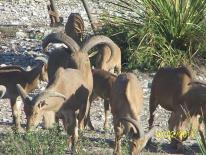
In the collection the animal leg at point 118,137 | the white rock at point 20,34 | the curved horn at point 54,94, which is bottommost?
the animal leg at point 118,137

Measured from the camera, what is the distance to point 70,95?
12.5m

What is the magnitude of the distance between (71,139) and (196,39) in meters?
7.45

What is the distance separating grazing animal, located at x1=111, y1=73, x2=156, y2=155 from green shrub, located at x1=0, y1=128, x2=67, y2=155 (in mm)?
1088

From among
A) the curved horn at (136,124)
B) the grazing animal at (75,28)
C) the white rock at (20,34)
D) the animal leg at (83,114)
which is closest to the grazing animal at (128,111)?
the curved horn at (136,124)

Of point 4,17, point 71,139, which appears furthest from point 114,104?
point 4,17

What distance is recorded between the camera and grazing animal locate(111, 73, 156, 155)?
11.2 metres

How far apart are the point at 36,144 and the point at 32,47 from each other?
10916 millimetres

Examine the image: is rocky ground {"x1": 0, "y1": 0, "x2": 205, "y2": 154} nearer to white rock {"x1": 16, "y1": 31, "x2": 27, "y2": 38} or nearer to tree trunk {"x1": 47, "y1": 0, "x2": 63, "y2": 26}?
white rock {"x1": 16, "y1": 31, "x2": 27, "y2": 38}

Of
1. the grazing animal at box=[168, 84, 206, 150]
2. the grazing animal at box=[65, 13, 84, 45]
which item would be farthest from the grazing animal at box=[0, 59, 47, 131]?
the grazing animal at box=[65, 13, 84, 45]

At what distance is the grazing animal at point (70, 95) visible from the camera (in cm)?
1164

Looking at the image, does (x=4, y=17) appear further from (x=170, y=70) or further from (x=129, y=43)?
(x=170, y=70)

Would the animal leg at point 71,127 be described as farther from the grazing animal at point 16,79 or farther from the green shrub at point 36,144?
the grazing animal at point 16,79

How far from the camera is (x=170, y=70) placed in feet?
43.9

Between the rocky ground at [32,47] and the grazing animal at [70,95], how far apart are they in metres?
0.69
